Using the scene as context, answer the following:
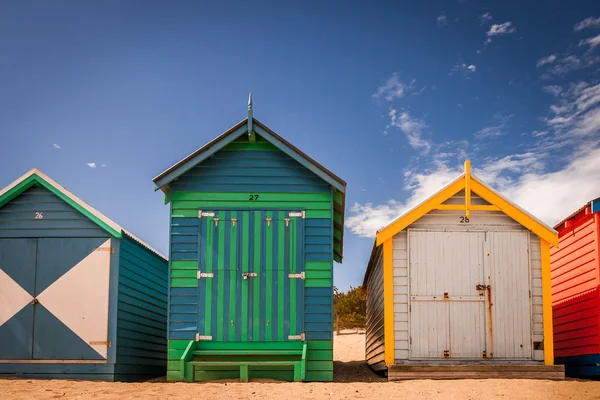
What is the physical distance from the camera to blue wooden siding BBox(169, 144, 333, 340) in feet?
41.0

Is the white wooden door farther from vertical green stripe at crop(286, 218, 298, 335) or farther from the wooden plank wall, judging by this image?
vertical green stripe at crop(286, 218, 298, 335)

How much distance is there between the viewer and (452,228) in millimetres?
12922

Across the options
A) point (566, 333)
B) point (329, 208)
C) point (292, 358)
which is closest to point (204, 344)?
point (292, 358)

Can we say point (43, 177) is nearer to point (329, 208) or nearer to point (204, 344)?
point (204, 344)

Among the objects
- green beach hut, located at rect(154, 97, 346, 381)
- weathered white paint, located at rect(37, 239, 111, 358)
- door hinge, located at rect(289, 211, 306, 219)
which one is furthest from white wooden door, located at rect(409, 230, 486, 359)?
weathered white paint, located at rect(37, 239, 111, 358)

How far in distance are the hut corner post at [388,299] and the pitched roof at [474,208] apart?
245 millimetres

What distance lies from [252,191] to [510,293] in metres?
5.17

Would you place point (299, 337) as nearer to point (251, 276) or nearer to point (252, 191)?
point (251, 276)

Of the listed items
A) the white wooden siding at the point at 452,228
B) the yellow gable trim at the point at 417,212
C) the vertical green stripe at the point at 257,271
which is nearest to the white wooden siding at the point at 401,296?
the white wooden siding at the point at 452,228

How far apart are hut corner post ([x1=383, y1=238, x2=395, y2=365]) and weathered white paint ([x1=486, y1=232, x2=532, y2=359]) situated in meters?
1.83

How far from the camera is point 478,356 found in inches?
493

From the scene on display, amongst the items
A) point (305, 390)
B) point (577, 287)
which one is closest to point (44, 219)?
point (305, 390)

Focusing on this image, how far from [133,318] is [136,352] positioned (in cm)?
72


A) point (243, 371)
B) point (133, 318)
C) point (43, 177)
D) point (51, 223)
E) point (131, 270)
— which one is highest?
point (43, 177)
